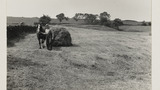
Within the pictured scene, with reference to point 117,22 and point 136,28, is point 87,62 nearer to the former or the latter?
point 117,22

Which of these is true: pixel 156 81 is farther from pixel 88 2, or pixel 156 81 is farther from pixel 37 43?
pixel 37 43

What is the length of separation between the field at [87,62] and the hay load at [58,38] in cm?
6

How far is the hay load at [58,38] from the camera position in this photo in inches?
145

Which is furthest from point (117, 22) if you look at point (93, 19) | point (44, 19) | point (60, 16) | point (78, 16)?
point (44, 19)

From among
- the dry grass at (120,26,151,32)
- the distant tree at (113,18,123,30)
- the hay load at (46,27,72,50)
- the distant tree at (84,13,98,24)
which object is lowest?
the hay load at (46,27,72,50)

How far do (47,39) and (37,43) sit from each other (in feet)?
0.48

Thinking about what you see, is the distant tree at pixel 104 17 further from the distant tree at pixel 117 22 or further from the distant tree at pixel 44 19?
the distant tree at pixel 44 19

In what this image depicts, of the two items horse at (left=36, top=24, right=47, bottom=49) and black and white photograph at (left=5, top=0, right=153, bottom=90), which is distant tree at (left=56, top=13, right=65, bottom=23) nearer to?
black and white photograph at (left=5, top=0, right=153, bottom=90)

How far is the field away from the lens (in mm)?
3492

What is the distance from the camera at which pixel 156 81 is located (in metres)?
3.93

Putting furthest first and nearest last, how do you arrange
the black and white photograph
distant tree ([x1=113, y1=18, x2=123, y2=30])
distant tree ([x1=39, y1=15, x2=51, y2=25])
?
distant tree ([x1=113, y1=18, x2=123, y2=30]), distant tree ([x1=39, y1=15, x2=51, y2=25]), the black and white photograph

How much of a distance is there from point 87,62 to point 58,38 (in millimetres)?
492

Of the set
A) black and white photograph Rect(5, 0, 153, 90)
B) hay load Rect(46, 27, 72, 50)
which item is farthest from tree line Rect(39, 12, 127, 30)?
hay load Rect(46, 27, 72, 50)

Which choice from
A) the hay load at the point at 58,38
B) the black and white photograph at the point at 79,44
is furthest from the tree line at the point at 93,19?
the hay load at the point at 58,38
